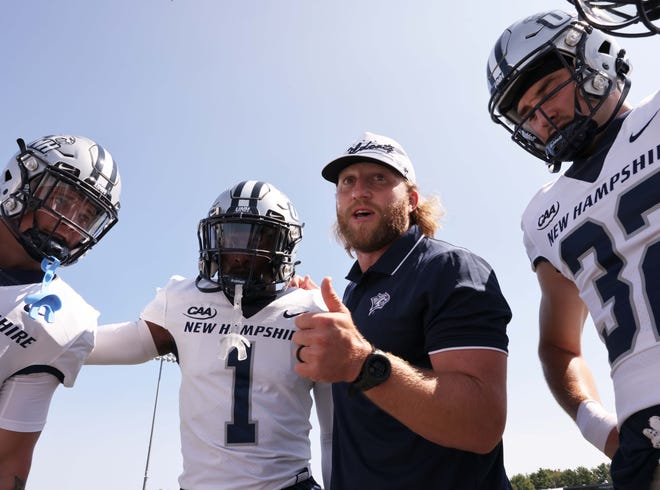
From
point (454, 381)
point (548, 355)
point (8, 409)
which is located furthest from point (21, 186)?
point (548, 355)

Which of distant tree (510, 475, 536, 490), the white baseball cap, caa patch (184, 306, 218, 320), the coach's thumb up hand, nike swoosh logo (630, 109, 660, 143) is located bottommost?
distant tree (510, 475, 536, 490)

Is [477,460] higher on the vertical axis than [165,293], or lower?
lower

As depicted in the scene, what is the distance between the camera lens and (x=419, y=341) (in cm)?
264

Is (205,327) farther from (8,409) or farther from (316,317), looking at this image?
(316,317)

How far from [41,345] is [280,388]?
1458mm

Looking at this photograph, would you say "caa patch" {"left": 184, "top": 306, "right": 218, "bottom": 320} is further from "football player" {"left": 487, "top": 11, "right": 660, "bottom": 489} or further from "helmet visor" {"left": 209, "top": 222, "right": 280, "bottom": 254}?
"football player" {"left": 487, "top": 11, "right": 660, "bottom": 489}

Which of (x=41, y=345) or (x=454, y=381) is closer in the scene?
(x=454, y=381)

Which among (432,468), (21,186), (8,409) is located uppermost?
(21,186)

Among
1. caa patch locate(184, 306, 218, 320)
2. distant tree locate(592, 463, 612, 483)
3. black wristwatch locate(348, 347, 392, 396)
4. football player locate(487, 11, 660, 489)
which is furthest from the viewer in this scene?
distant tree locate(592, 463, 612, 483)

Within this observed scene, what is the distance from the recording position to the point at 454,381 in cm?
223

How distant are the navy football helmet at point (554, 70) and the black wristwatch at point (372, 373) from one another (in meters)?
1.67

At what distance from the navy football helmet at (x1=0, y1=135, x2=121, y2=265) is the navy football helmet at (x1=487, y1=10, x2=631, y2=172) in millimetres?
2681

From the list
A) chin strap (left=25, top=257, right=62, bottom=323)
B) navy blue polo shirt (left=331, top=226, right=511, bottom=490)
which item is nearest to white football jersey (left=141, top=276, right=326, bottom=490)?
navy blue polo shirt (left=331, top=226, right=511, bottom=490)

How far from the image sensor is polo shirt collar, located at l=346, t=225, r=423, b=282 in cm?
306
